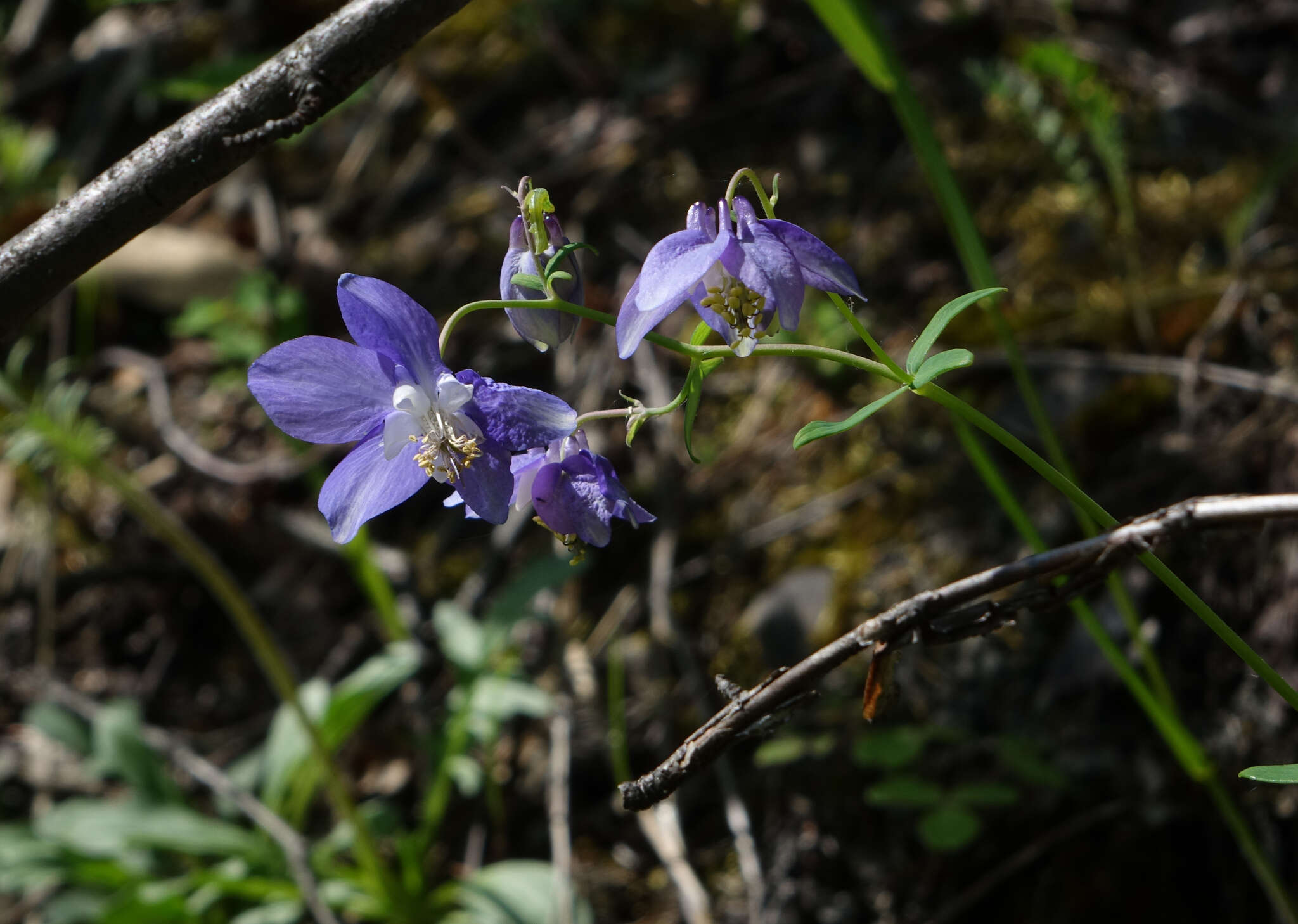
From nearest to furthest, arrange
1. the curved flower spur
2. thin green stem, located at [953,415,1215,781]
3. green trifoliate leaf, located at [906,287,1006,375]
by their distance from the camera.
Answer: green trifoliate leaf, located at [906,287,1006,375] → the curved flower spur → thin green stem, located at [953,415,1215,781]

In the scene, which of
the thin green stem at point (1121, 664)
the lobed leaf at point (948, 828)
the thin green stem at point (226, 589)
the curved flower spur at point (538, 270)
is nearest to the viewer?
the curved flower spur at point (538, 270)

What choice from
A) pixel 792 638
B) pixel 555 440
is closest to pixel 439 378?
pixel 555 440

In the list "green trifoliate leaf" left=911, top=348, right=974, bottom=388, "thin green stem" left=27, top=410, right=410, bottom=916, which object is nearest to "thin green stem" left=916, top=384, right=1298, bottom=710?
"green trifoliate leaf" left=911, top=348, right=974, bottom=388

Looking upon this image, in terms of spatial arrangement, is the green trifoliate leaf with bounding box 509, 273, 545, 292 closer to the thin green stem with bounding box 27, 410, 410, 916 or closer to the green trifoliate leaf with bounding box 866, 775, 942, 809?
the green trifoliate leaf with bounding box 866, 775, 942, 809

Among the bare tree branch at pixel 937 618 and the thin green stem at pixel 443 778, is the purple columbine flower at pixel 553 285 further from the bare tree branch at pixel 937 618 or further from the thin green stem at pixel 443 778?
the thin green stem at pixel 443 778

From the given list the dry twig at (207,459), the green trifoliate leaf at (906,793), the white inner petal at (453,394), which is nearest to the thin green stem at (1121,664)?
the green trifoliate leaf at (906,793)

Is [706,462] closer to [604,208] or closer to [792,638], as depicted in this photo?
[792,638]

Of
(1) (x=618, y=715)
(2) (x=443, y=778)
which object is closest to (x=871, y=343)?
(1) (x=618, y=715)
